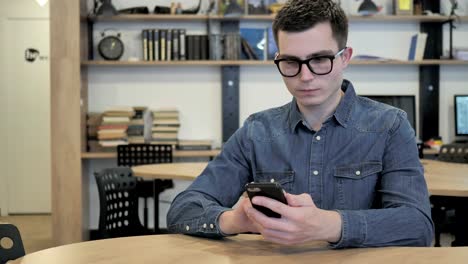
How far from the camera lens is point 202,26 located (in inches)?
220

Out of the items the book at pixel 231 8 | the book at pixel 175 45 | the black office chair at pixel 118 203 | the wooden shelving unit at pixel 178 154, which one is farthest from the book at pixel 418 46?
the black office chair at pixel 118 203

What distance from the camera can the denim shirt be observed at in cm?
135

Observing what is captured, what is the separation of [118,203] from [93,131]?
98.4 inches

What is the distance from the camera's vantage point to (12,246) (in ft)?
4.42

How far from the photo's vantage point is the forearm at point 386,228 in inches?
49.7

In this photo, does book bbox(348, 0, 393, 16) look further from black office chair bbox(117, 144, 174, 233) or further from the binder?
black office chair bbox(117, 144, 174, 233)

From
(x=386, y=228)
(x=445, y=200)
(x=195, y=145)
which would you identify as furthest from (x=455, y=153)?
(x=386, y=228)

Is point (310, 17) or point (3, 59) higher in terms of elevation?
point (3, 59)

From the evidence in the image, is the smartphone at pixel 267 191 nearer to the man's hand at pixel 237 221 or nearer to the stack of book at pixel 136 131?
the man's hand at pixel 237 221

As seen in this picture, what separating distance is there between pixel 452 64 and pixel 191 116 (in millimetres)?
2577

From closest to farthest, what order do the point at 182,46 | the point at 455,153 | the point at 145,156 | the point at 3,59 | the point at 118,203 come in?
1. the point at 118,203
2. the point at 455,153
3. the point at 145,156
4. the point at 182,46
5. the point at 3,59

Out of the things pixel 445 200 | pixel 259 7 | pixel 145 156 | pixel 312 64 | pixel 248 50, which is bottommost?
pixel 445 200

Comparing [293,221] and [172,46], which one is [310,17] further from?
[172,46]

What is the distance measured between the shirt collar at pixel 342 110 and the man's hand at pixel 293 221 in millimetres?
368
